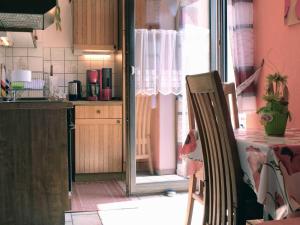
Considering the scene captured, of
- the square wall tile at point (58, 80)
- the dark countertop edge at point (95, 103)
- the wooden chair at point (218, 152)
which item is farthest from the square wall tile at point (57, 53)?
the wooden chair at point (218, 152)

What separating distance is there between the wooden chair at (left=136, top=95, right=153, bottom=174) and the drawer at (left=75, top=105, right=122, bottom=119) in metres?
0.57

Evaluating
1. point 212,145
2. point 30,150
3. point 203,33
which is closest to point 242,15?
point 203,33

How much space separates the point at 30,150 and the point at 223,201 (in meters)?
1.43

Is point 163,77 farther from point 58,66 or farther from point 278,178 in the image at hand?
point 278,178

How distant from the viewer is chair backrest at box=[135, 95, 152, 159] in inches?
166

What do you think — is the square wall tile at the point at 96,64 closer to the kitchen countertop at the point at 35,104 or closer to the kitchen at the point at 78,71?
the kitchen at the point at 78,71

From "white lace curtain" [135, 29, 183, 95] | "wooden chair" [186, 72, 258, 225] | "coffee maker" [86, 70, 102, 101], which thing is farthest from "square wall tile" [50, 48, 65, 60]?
"wooden chair" [186, 72, 258, 225]

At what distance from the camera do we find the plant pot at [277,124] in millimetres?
2092

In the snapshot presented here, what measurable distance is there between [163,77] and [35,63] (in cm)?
176

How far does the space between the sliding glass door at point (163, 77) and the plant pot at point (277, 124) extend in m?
2.00

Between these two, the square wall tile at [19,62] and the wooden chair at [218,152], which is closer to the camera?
the wooden chair at [218,152]

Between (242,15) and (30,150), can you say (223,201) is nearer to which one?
(30,150)

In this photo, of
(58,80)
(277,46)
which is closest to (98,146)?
(58,80)

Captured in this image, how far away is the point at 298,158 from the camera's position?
1.66 m
